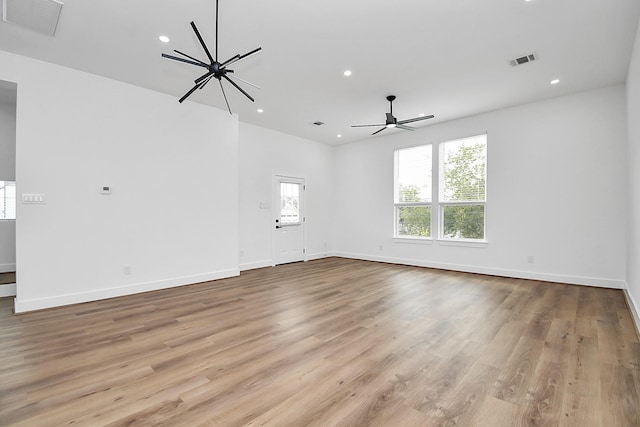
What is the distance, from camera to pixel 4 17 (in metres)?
2.94

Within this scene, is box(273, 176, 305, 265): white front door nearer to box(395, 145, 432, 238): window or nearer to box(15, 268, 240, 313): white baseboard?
box(15, 268, 240, 313): white baseboard

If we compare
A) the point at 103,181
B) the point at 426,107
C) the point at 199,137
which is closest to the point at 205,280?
the point at 103,181

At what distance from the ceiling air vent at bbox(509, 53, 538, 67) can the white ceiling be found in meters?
0.08

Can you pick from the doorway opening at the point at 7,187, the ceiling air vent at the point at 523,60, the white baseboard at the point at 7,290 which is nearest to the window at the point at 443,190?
the ceiling air vent at the point at 523,60

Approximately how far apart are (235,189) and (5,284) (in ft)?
12.2

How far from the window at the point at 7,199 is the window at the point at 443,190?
7.76 m

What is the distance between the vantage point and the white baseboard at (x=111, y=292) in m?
3.68

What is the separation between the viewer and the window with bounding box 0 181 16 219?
5180 millimetres

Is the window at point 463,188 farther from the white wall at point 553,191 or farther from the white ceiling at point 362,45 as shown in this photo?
the white ceiling at point 362,45

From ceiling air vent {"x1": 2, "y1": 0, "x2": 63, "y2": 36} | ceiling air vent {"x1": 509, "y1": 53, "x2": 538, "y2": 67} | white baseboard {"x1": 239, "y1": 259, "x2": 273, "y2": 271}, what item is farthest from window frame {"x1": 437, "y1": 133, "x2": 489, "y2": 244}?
ceiling air vent {"x1": 2, "y1": 0, "x2": 63, "y2": 36}

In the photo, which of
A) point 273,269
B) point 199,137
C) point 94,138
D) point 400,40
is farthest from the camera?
point 273,269

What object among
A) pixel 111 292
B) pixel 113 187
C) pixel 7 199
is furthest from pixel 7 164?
pixel 111 292

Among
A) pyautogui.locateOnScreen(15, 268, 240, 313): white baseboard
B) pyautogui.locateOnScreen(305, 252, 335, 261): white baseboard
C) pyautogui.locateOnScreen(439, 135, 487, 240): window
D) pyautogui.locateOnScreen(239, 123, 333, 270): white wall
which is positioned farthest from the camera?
pyautogui.locateOnScreen(305, 252, 335, 261): white baseboard

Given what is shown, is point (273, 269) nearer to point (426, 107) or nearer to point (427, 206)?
point (427, 206)
